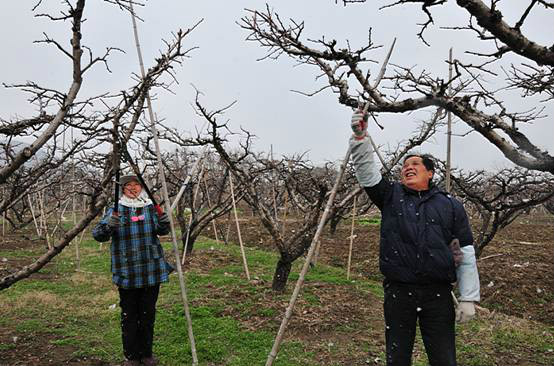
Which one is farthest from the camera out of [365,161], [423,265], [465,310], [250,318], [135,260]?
[250,318]

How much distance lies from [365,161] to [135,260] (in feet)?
7.47

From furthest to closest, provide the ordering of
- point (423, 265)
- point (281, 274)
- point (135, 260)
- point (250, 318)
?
1. point (281, 274)
2. point (250, 318)
3. point (135, 260)
4. point (423, 265)

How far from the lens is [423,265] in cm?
269

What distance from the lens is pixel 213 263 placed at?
9789 millimetres

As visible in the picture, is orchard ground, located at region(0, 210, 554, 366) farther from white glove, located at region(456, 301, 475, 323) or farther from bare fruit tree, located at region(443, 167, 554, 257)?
white glove, located at region(456, 301, 475, 323)

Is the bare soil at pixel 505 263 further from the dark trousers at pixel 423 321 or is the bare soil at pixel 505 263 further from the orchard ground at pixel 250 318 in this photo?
the dark trousers at pixel 423 321

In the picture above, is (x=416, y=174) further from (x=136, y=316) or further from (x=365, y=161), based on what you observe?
(x=136, y=316)

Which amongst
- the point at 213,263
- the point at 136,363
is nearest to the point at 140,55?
the point at 136,363

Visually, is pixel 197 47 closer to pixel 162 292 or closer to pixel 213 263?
pixel 162 292

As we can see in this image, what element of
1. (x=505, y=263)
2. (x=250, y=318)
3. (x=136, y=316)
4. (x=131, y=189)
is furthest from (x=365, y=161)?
(x=505, y=263)

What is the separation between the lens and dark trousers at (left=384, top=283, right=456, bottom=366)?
273 centimetres

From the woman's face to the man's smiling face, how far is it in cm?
243

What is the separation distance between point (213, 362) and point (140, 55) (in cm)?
309

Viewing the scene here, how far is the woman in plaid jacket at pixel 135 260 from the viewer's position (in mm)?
3816
